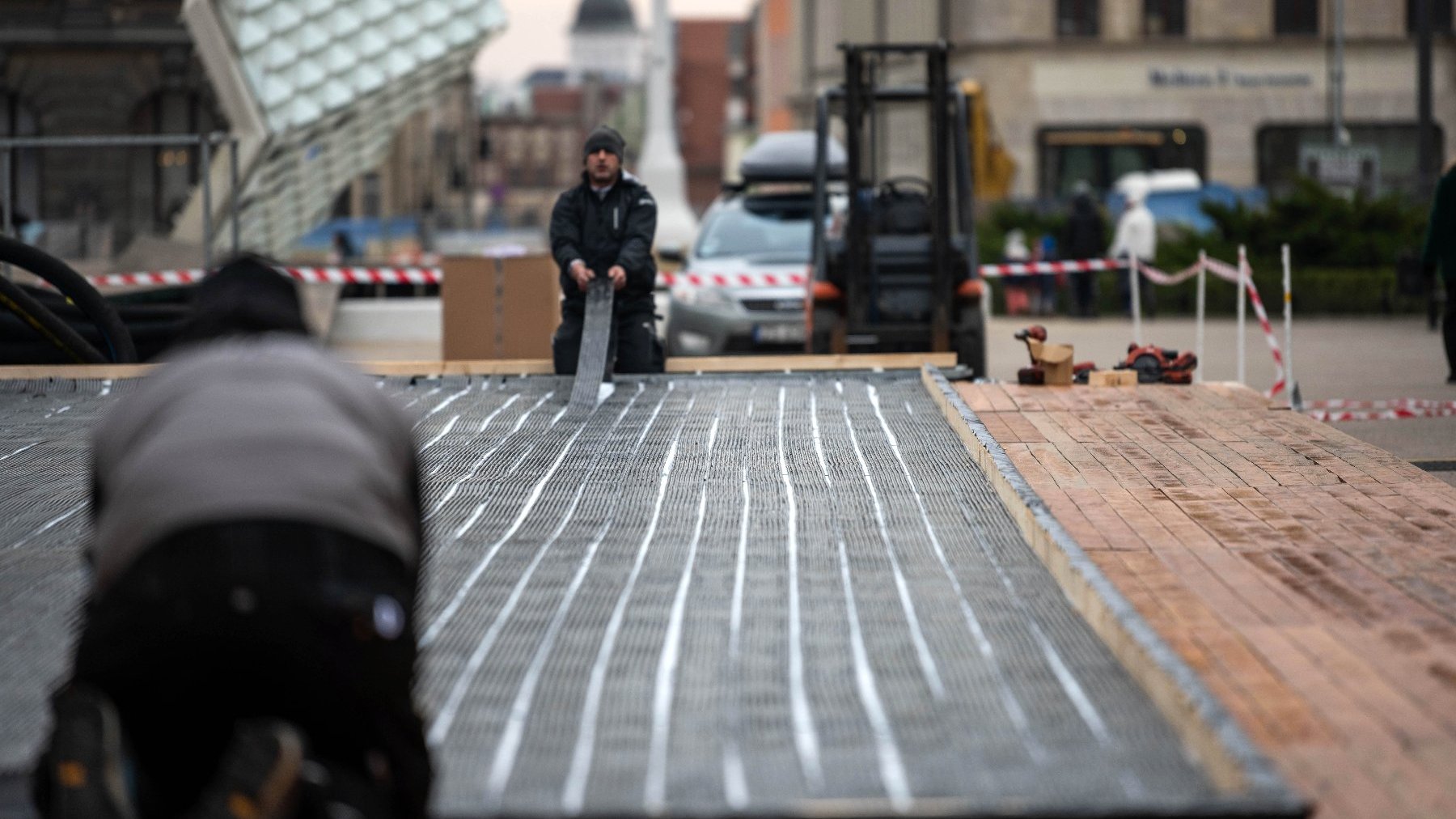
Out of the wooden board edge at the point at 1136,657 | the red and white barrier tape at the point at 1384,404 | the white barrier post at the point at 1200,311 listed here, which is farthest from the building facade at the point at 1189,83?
the wooden board edge at the point at 1136,657

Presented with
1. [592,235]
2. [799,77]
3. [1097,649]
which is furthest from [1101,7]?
[1097,649]

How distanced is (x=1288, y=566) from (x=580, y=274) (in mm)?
5724

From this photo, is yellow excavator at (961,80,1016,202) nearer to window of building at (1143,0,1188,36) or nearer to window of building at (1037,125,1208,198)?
window of building at (1037,125,1208,198)

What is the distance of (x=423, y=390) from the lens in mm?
10531

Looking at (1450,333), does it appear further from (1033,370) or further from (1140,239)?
(1140,239)

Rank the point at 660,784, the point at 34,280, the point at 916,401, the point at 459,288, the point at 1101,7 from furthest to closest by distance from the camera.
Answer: the point at 1101,7 < the point at 34,280 < the point at 459,288 < the point at 916,401 < the point at 660,784

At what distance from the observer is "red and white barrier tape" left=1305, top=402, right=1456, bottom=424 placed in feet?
39.4

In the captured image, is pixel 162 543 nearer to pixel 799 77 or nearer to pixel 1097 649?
pixel 1097 649

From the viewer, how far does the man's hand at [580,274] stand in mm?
10828

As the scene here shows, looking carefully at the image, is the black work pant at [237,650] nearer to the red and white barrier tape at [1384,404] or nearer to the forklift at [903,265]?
the red and white barrier tape at [1384,404]

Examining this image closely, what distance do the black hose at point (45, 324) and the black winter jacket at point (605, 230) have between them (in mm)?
3021

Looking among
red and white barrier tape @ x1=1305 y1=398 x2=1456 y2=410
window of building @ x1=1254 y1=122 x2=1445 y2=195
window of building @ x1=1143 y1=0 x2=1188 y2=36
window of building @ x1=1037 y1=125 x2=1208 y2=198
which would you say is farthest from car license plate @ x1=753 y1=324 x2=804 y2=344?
window of building @ x1=1143 y1=0 x2=1188 y2=36

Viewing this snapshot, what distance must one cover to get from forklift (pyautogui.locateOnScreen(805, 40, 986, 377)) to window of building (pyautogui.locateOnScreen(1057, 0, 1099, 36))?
36724 millimetres

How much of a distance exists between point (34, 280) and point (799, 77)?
161 ft
